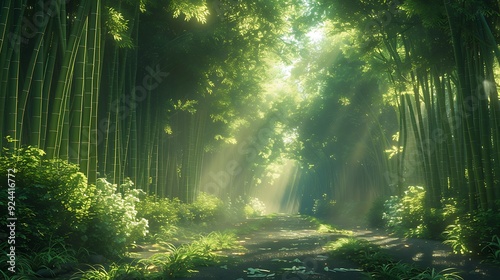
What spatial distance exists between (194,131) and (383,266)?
1293cm

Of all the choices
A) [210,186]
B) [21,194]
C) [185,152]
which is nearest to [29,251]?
[21,194]

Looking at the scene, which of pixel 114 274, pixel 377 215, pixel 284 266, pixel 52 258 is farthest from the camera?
pixel 377 215

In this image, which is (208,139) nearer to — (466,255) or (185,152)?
(185,152)

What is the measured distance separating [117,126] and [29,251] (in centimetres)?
520

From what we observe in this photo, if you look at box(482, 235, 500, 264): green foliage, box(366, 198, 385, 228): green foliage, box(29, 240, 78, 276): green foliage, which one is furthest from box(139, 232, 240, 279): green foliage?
box(366, 198, 385, 228): green foliage

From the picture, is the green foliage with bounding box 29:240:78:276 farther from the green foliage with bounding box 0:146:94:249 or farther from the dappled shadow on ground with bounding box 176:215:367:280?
the dappled shadow on ground with bounding box 176:215:367:280

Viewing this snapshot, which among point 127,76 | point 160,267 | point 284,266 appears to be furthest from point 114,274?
point 127,76

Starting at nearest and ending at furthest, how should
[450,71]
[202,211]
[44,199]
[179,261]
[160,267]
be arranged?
[44,199] → [179,261] → [160,267] → [450,71] → [202,211]

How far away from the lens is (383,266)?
5910mm

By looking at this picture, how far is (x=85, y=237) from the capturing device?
6.50m

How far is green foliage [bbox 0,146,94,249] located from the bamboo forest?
0.02m

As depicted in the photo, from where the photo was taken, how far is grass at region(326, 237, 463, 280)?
5.14 m

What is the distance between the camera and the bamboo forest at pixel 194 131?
594 centimetres

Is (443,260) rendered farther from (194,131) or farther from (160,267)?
(194,131)
